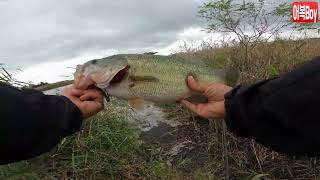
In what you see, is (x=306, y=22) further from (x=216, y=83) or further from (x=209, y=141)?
(x=216, y=83)

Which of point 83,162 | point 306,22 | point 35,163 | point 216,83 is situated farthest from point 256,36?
point 216,83

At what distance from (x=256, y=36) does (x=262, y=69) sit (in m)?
0.54

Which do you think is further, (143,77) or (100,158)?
(100,158)

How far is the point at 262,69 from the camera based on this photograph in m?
7.20

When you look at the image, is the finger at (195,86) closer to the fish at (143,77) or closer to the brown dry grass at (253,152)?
the fish at (143,77)

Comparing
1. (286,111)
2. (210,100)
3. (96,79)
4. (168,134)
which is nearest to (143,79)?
(96,79)

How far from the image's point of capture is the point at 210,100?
2389mm

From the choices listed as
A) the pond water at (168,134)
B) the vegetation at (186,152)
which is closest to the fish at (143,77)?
the vegetation at (186,152)

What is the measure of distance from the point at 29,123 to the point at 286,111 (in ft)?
3.26

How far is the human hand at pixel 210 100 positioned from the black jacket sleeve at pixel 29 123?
62 centimetres

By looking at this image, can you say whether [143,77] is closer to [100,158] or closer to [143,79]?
[143,79]

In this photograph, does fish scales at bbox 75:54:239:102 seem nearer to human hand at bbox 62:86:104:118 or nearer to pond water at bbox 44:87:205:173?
human hand at bbox 62:86:104:118

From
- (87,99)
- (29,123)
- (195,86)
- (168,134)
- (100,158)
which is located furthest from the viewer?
(168,134)

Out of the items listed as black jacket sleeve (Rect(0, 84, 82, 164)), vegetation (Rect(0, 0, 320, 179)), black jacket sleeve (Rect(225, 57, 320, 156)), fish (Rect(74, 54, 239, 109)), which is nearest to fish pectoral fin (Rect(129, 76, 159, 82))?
fish (Rect(74, 54, 239, 109))
